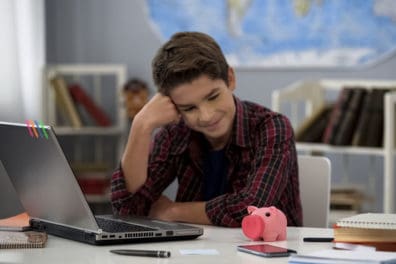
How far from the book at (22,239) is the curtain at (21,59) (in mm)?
2497

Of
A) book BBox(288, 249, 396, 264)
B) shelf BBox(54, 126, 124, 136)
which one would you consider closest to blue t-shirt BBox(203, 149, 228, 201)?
book BBox(288, 249, 396, 264)

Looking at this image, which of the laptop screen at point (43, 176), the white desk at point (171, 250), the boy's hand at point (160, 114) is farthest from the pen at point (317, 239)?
the boy's hand at point (160, 114)

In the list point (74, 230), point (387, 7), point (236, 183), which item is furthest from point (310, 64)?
point (74, 230)

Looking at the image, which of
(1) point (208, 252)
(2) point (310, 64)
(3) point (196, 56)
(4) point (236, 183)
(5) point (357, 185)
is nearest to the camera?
(1) point (208, 252)

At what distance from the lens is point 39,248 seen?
5.06ft

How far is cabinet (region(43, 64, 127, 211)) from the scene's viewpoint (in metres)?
4.38

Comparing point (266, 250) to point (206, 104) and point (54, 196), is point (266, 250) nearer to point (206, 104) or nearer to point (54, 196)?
point (54, 196)

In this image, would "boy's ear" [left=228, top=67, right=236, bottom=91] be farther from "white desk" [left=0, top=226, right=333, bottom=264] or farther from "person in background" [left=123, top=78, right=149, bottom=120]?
"person in background" [left=123, top=78, right=149, bottom=120]

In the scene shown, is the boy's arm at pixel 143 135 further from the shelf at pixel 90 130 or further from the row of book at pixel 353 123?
the shelf at pixel 90 130

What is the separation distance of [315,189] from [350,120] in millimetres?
1368

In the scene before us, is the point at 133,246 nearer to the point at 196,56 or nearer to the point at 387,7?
the point at 196,56

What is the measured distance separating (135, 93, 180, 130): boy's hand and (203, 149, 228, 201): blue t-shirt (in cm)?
14

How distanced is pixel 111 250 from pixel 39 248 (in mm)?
146

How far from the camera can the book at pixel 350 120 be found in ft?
11.4
